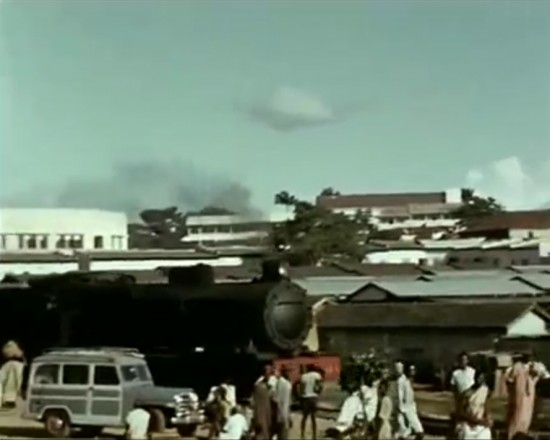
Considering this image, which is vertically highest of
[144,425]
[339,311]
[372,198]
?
[372,198]

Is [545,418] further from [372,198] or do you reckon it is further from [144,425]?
[144,425]

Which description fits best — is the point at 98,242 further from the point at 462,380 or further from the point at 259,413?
the point at 462,380

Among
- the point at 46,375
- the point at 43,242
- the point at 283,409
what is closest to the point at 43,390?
the point at 46,375

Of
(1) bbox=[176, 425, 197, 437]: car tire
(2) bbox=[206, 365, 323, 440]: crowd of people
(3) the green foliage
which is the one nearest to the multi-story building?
(3) the green foliage

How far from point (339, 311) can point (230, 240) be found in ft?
2.82

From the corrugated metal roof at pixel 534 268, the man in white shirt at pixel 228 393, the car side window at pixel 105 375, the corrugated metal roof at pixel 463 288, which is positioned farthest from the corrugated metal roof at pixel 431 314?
the car side window at pixel 105 375

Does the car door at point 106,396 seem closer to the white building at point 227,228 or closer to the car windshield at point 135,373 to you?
the car windshield at point 135,373

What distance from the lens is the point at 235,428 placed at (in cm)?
847

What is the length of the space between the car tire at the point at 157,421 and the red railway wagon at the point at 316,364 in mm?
806

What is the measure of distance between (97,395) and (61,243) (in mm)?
892

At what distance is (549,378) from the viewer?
9.01 metres

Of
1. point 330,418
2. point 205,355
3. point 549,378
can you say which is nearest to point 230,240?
point 205,355

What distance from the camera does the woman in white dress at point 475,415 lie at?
27.5 ft

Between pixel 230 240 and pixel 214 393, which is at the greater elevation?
pixel 230 240
